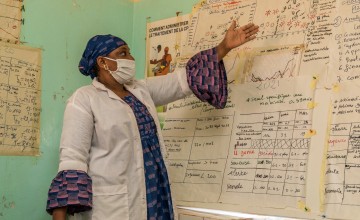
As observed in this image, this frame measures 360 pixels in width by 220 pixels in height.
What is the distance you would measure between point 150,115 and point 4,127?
2.20ft

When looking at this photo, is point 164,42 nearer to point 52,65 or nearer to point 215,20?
point 215,20

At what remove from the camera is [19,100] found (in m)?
2.04

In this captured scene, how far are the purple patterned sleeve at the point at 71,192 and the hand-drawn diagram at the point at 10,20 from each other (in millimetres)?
766

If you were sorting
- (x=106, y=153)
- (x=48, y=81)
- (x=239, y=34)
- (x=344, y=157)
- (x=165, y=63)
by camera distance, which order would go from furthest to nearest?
(x=165, y=63)
(x=48, y=81)
(x=239, y=34)
(x=106, y=153)
(x=344, y=157)

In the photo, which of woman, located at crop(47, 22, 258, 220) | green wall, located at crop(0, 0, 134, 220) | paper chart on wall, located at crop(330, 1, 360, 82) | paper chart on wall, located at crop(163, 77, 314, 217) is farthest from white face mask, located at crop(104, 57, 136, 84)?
paper chart on wall, located at crop(330, 1, 360, 82)

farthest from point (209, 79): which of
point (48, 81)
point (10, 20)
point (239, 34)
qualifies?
point (10, 20)

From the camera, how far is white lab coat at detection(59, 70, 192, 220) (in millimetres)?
1656

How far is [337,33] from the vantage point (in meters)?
1.70

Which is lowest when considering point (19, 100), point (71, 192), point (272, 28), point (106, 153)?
point (71, 192)

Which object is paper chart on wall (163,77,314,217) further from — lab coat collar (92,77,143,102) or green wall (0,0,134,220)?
green wall (0,0,134,220)

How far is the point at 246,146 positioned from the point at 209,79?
1.02ft

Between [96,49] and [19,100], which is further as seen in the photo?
[19,100]

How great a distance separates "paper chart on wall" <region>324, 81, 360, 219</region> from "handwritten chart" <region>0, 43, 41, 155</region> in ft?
4.22

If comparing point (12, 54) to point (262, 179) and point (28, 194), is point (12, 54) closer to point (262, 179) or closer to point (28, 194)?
point (28, 194)
